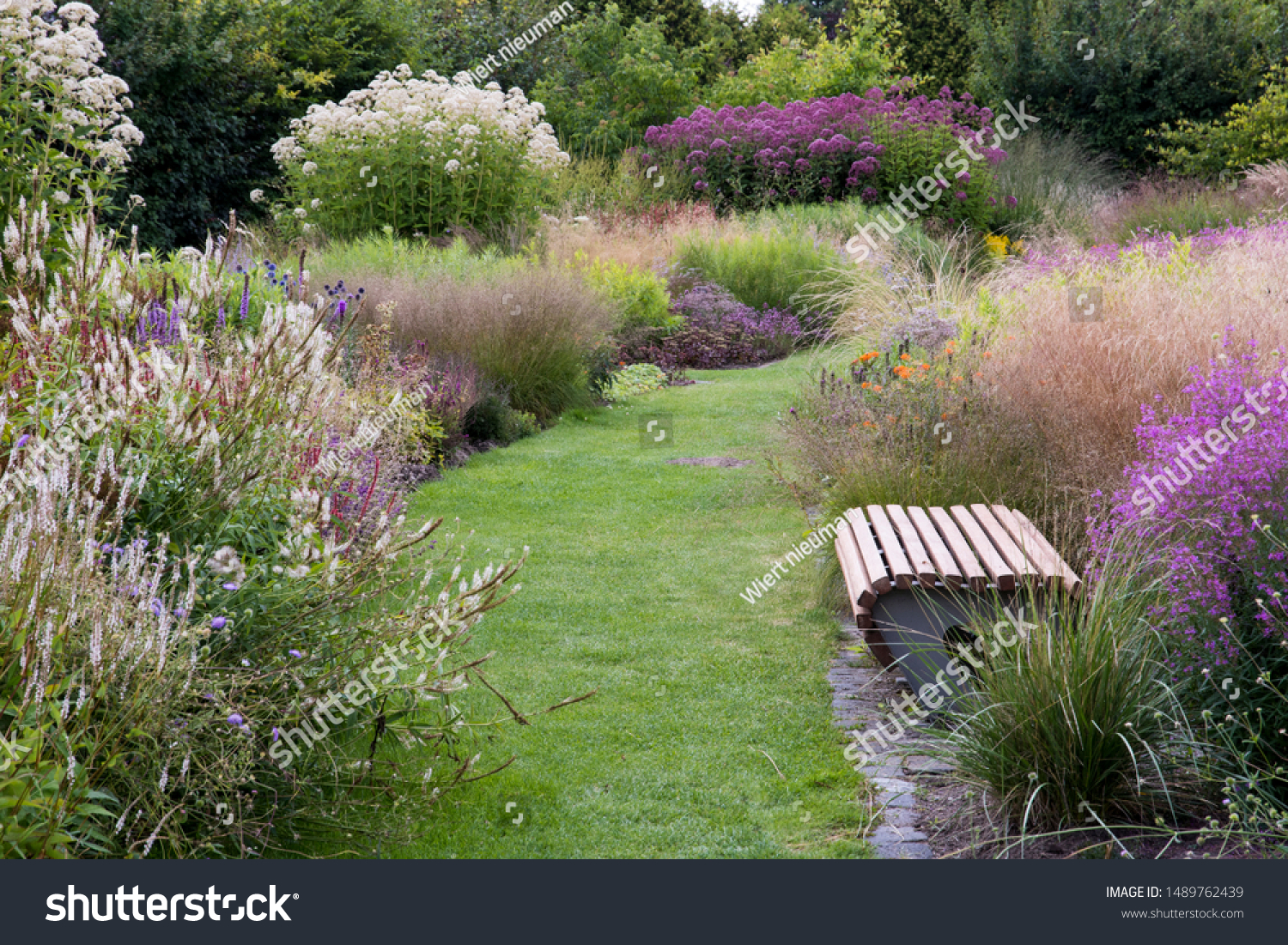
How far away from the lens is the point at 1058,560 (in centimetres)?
388

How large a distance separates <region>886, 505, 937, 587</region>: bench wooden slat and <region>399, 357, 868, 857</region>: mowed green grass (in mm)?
643

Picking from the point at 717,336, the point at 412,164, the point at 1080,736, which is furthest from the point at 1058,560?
the point at 412,164

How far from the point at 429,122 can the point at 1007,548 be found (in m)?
9.76

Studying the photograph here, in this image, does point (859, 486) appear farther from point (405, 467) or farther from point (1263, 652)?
point (405, 467)

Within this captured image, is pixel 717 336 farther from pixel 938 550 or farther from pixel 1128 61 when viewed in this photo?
pixel 1128 61

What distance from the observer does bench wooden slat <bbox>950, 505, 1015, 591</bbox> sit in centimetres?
375

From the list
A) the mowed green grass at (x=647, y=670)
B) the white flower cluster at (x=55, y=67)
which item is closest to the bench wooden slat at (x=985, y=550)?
the mowed green grass at (x=647, y=670)

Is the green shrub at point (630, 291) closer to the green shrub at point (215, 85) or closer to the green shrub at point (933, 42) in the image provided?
the green shrub at point (215, 85)

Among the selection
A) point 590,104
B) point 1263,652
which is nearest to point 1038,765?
point 1263,652

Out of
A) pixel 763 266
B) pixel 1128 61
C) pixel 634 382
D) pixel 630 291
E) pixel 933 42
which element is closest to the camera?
pixel 634 382

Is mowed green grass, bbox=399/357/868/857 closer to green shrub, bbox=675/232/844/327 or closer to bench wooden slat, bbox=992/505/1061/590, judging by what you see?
bench wooden slat, bbox=992/505/1061/590

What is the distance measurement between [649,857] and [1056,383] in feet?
10.8

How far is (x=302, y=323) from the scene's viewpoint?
3410 millimetres

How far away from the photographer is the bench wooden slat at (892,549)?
12.5 ft
